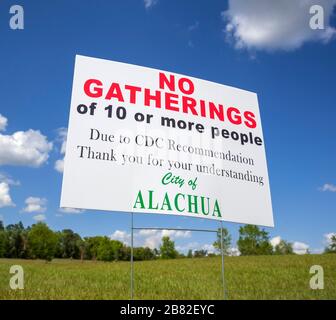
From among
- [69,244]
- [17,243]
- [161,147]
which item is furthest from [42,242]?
[161,147]

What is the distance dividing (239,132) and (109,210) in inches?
124

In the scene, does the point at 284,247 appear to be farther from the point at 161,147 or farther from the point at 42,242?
the point at 161,147

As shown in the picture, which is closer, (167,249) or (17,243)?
(167,249)

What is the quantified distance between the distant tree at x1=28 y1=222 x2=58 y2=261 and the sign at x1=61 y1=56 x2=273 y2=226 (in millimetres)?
41267

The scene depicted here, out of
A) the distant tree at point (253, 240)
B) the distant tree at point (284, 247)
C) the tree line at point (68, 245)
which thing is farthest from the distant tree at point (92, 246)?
the distant tree at point (284, 247)

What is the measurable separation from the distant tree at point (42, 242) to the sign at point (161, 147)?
4127 cm

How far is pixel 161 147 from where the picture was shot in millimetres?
6375

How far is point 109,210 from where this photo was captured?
5699mm

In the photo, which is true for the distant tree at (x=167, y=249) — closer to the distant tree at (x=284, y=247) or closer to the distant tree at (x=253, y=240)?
the distant tree at (x=253, y=240)

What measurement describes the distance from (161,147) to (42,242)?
43.2 m

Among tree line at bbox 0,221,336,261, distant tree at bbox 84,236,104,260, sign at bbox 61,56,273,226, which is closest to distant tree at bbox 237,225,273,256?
tree line at bbox 0,221,336,261

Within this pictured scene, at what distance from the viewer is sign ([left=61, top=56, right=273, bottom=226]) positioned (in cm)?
583

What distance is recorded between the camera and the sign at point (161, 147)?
19.1 feet
